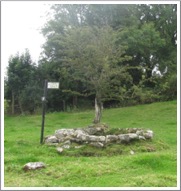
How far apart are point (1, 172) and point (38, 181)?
0.77 meters

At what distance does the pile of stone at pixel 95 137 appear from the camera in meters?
9.37

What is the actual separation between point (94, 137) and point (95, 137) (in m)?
0.03

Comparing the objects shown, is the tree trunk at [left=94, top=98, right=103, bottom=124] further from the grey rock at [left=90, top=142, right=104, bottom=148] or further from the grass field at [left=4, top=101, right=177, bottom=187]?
the grey rock at [left=90, top=142, right=104, bottom=148]

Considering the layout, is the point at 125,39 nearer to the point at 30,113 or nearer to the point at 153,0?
the point at 30,113

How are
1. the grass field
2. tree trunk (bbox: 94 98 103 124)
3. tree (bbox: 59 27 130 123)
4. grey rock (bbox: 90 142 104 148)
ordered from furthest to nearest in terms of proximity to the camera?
tree trunk (bbox: 94 98 103 124)
tree (bbox: 59 27 130 123)
grey rock (bbox: 90 142 104 148)
the grass field

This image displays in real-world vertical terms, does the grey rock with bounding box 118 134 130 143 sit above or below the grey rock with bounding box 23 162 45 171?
above

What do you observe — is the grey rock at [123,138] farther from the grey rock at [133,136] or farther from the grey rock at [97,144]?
the grey rock at [97,144]

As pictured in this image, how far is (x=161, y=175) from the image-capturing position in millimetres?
6605

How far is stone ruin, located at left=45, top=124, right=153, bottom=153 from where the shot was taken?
9.35m

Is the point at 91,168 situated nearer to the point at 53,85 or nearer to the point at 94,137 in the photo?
the point at 94,137

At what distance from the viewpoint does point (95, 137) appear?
30.7 ft

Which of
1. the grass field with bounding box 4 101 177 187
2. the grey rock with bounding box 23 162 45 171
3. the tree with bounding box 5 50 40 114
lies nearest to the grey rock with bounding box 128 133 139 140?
the grass field with bounding box 4 101 177 187

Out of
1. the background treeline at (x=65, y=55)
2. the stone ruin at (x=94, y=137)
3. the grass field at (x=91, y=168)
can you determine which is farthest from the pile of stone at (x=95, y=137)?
the background treeline at (x=65, y=55)

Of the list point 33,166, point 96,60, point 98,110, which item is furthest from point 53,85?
point 33,166
